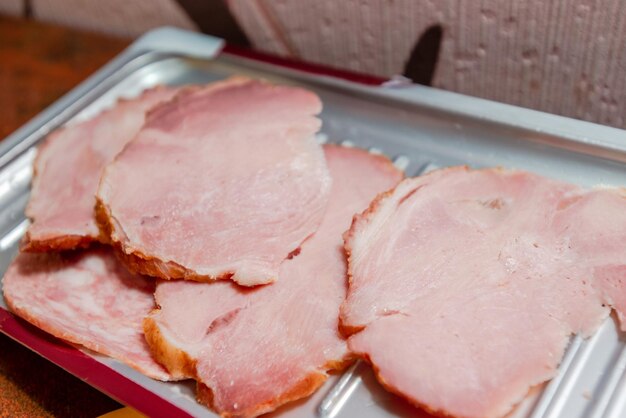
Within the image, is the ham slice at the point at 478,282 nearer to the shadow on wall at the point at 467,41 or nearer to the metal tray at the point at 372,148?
the metal tray at the point at 372,148

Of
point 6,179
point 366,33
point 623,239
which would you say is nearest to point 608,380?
point 623,239

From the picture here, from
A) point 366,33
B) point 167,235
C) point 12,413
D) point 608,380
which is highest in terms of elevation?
point 366,33

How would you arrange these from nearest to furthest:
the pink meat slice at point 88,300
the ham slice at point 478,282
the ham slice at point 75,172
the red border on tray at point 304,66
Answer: the ham slice at point 478,282
the pink meat slice at point 88,300
the ham slice at point 75,172
the red border on tray at point 304,66

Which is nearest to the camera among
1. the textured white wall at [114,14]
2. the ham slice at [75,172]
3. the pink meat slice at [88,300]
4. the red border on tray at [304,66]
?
the pink meat slice at [88,300]

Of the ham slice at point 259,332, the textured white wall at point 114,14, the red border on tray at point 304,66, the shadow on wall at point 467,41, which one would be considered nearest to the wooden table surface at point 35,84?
the textured white wall at point 114,14

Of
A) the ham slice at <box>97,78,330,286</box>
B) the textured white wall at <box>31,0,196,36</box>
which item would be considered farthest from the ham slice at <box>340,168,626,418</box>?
the textured white wall at <box>31,0,196,36</box>

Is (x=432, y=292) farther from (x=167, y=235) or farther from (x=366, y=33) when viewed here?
(x=366, y=33)

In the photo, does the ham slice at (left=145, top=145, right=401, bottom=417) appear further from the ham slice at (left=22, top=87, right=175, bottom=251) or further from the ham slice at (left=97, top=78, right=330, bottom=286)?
the ham slice at (left=22, top=87, right=175, bottom=251)
